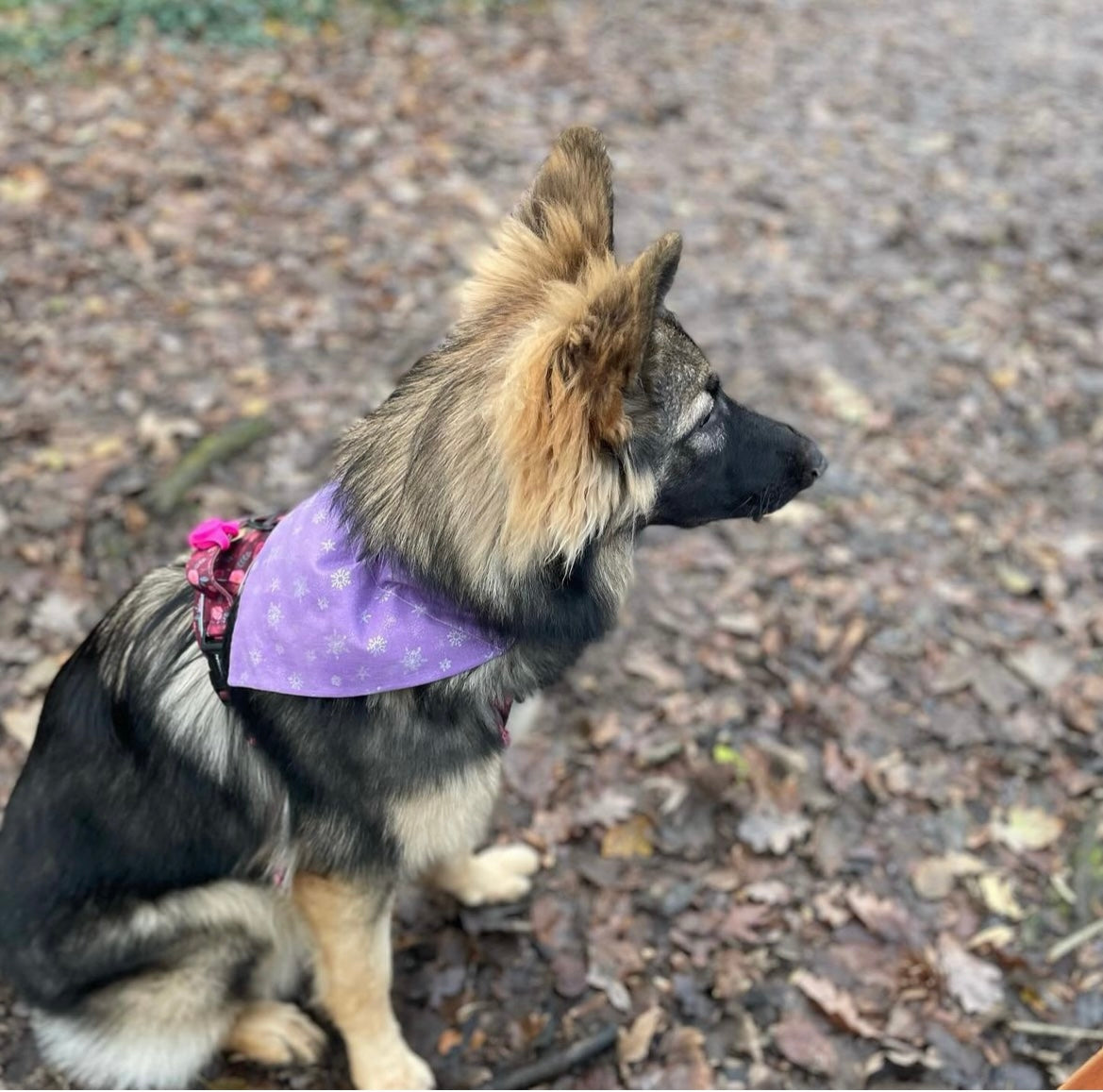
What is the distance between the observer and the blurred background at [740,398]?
369cm

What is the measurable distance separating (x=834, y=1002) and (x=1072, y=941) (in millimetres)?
1004

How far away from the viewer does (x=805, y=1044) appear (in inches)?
138

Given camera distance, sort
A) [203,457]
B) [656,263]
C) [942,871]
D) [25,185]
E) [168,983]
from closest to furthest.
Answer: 1. [656,263]
2. [168,983]
3. [942,871]
4. [203,457]
5. [25,185]

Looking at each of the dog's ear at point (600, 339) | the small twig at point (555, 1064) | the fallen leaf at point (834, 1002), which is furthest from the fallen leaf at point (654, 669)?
the dog's ear at point (600, 339)

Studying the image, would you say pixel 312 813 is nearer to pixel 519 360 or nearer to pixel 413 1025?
pixel 413 1025

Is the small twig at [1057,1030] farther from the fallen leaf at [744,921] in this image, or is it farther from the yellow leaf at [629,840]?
the yellow leaf at [629,840]

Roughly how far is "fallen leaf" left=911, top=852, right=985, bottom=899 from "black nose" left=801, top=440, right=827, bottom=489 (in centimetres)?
191

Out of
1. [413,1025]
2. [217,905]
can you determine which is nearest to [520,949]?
[413,1025]

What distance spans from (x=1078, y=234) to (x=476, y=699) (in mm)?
7538

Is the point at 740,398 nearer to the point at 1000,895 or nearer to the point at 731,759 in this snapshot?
the point at 731,759

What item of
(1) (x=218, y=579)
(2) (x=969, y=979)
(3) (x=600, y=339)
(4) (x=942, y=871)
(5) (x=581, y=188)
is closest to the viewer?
(3) (x=600, y=339)

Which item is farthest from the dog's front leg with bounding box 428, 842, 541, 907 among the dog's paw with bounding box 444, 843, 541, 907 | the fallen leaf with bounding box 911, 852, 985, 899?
the fallen leaf with bounding box 911, 852, 985, 899

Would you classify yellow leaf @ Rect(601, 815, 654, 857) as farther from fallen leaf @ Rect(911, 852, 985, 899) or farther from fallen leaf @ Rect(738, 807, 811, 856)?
fallen leaf @ Rect(911, 852, 985, 899)

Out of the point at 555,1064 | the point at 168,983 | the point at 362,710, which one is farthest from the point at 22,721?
the point at 555,1064
